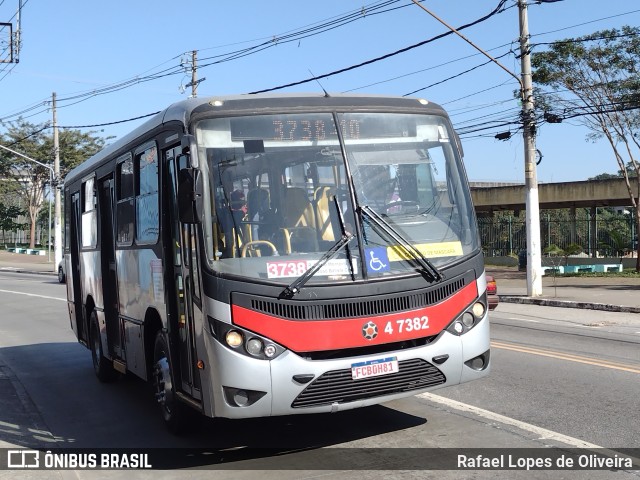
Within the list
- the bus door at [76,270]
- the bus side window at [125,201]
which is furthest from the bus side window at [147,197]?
the bus door at [76,270]

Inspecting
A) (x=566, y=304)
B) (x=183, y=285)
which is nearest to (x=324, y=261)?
(x=183, y=285)

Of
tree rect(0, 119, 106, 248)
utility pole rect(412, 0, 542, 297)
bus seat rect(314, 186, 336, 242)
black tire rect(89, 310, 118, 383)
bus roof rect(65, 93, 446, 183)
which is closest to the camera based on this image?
bus seat rect(314, 186, 336, 242)

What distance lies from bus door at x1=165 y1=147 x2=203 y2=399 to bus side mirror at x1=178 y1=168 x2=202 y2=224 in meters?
0.31

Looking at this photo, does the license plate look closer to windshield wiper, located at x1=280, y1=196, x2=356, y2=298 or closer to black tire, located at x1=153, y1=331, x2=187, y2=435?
windshield wiper, located at x1=280, y1=196, x2=356, y2=298

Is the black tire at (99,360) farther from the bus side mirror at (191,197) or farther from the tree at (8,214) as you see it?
the tree at (8,214)

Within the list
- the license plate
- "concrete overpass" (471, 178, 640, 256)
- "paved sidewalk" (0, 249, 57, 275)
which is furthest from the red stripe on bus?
"paved sidewalk" (0, 249, 57, 275)

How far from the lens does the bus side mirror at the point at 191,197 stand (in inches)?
231

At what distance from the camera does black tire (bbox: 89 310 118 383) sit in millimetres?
10198

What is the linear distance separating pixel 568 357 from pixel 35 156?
2553 inches

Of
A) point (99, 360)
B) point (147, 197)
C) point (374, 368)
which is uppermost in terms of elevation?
point (147, 197)

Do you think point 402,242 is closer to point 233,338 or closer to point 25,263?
point 233,338

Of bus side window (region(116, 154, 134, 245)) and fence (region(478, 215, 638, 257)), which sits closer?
bus side window (region(116, 154, 134, 245))

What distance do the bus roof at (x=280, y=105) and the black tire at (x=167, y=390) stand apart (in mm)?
2010

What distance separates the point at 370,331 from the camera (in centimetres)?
600
